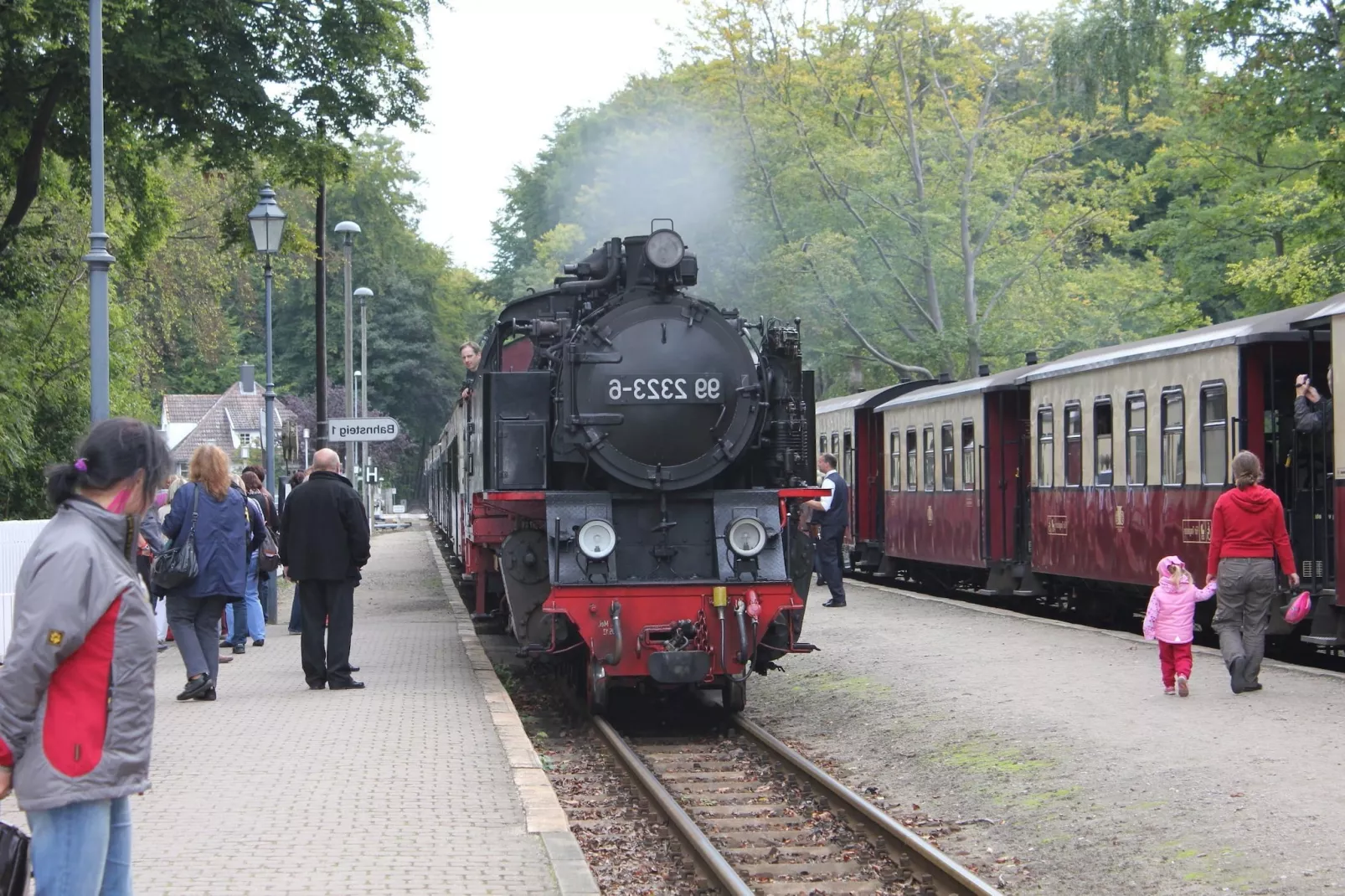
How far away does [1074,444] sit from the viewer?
18.6 m

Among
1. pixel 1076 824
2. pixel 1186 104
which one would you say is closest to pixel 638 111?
pixel 1186 104

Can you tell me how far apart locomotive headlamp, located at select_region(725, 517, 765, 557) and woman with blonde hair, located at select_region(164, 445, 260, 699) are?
3.48 meters

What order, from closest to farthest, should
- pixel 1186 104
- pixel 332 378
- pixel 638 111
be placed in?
pixel 1186 104 < pixel 638 111 < pixel 332 378

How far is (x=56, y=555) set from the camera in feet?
13.6

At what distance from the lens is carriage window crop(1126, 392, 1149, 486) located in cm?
1645

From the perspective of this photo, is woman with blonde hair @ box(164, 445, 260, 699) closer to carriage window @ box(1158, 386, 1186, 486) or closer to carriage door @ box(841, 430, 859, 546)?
carriage window @ box(1158, 386, 1186, 486)

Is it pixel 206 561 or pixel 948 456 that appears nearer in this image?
pixel 206 561

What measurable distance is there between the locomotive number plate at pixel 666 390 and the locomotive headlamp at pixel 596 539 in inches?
36.0

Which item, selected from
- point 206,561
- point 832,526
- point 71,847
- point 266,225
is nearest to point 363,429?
point 266,225

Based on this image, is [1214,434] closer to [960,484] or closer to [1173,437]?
[1173,437]

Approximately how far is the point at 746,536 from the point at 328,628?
3.43 metres

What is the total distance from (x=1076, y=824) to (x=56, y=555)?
551cm

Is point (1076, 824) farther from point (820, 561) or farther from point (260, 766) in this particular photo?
point (820, 561)

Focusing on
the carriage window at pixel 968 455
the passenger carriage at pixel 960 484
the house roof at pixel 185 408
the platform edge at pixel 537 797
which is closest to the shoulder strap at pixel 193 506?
the platform edge at pixel 537 797
